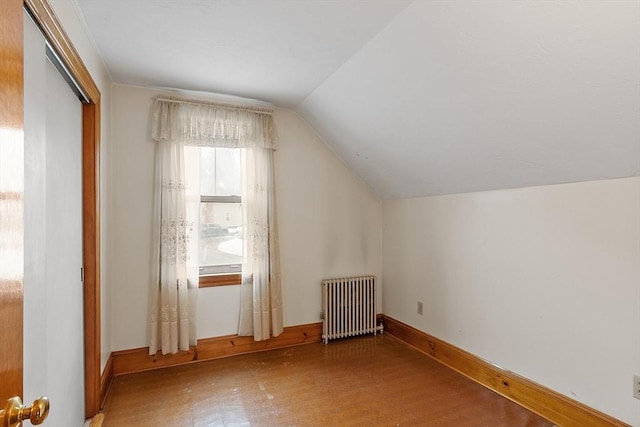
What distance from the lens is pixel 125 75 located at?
274 cm

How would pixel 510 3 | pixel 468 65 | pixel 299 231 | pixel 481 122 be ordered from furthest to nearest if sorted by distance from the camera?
pixel 299 231 < pixel 481 122 < pixel 468 65 < pixel 510 3

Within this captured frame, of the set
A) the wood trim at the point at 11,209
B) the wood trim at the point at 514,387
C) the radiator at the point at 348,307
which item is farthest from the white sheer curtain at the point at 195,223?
the wood trim at the point at 11,209

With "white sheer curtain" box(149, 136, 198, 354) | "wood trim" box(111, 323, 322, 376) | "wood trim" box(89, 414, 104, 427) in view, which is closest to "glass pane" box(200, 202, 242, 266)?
"white sheer curtain" box(149, 136, 198, 354)

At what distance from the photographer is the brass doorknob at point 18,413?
25.1 inches

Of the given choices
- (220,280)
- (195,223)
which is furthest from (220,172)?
(220,280)

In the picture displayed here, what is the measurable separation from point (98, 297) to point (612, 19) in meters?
3.06

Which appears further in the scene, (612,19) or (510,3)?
(510,3)

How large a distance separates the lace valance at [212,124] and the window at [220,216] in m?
0.17

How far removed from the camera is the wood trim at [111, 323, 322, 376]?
2895 mm

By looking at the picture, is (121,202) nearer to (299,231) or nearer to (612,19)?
(299,231)

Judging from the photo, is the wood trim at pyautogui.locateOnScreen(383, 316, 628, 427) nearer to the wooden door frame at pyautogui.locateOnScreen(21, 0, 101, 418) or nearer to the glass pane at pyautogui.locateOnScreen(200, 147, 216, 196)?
the glass pane at pyautogui.locateOnScreen(200, 147, 216, 196)

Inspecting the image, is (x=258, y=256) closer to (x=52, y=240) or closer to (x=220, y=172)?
(x=220, y=172)

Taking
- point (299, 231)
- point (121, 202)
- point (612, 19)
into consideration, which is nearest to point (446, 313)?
point (299, 231)

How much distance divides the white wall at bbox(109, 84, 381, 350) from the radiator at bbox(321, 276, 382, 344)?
0.12m
